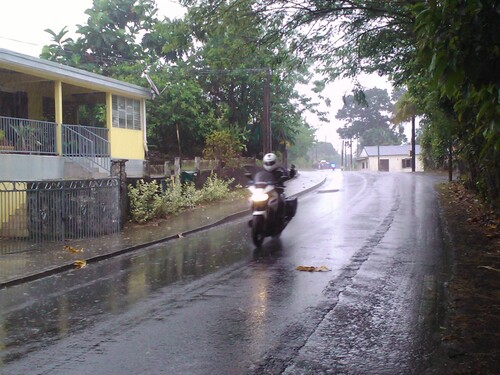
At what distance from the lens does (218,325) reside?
17.0 feet

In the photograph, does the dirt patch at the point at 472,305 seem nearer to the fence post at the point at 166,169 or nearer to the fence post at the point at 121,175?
the fence post at the point at 121,175


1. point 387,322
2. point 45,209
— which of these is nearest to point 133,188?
point 45,209

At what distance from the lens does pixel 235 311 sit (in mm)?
5648

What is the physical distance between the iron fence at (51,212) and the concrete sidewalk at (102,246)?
456mm

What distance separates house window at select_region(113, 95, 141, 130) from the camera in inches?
818

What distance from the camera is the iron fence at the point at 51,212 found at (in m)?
11.3

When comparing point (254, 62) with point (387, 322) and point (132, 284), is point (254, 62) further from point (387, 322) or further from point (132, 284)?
point (387, 322)

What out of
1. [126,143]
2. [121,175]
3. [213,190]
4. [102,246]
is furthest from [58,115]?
[102,246]

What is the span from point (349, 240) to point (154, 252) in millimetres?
3927

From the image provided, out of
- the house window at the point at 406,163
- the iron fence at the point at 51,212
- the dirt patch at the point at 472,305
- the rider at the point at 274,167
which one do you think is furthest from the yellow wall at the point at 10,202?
the house window at the point at 406,163

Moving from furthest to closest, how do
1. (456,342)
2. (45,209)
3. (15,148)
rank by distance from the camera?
(15,148), (45,209), (456,342)

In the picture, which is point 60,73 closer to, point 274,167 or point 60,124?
point 60,124

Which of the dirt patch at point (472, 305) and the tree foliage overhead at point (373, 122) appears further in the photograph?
the tree foliage overhead at point (373, 122)

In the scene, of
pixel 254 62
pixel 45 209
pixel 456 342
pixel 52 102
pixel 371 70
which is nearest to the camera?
pixel 456 342
